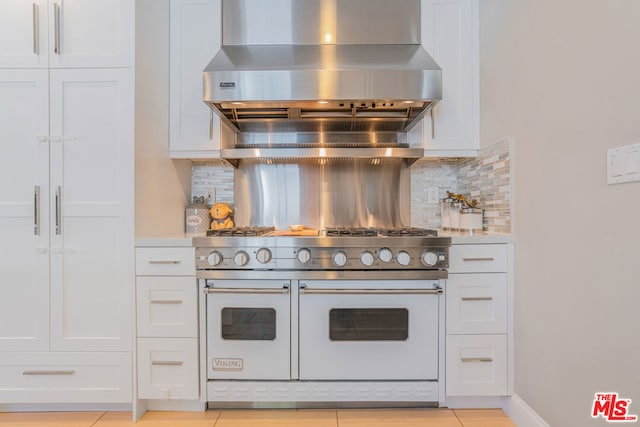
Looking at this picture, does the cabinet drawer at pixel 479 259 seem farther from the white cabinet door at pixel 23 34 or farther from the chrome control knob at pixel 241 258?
the white cabinet door at pixel 23 34

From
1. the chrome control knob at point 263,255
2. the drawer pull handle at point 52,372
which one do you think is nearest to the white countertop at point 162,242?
the chrome control knob at point 263,255

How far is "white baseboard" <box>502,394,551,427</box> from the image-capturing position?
63.2 inches

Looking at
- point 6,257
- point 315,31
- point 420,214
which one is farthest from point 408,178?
point 6,257

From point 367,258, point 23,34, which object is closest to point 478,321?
point 367,258

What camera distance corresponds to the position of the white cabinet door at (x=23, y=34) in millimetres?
1791

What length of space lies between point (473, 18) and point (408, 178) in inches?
41.0

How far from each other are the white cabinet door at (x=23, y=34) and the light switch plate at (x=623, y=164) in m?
2.48

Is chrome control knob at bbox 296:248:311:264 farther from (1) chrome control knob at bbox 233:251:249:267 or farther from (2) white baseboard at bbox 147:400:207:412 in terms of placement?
(2) white baseboard at bbox 147:400:207:412

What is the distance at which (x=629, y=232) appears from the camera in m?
1.12

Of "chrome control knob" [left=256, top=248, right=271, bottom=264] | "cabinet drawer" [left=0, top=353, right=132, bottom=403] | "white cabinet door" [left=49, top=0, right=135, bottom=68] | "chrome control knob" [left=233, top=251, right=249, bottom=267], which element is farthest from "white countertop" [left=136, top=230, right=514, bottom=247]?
"white cabinet door" [left=49, top=0, right=135, bottom=68]

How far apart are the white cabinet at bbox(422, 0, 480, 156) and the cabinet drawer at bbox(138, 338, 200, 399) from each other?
1842 millimetres

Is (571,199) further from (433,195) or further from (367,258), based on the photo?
(433,195)

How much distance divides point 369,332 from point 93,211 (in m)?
1.52

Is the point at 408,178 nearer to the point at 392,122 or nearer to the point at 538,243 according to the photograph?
the point at 392,122
